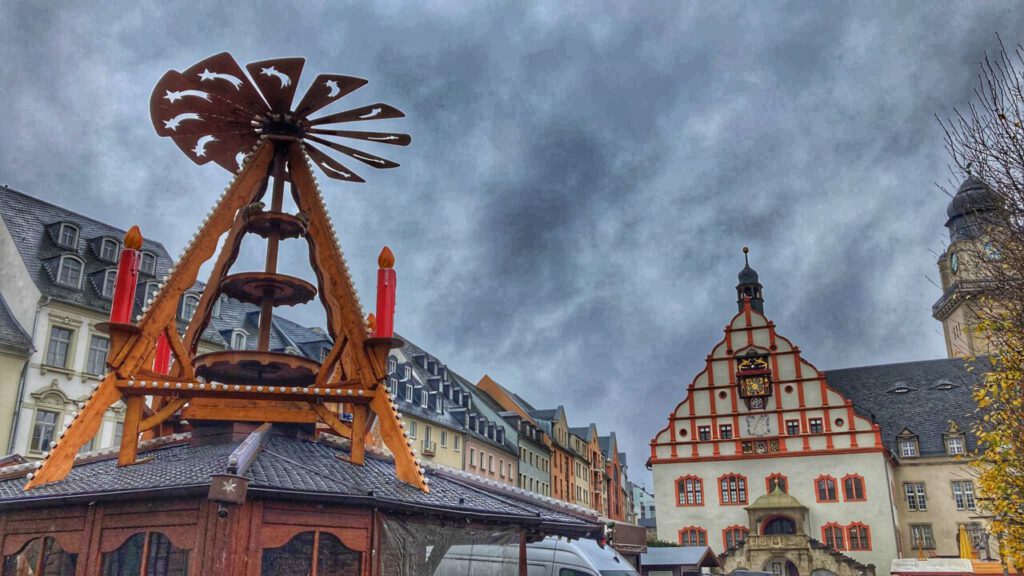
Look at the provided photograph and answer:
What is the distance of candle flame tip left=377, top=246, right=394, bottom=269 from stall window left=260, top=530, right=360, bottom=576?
14.3 feet

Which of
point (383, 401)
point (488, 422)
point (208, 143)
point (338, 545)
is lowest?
point (338, 545)

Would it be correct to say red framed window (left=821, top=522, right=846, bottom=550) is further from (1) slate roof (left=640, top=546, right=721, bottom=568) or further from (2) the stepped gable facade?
(1) slate roof (left=640, top=546, right=721, bottom=568)

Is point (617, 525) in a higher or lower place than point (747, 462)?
lower

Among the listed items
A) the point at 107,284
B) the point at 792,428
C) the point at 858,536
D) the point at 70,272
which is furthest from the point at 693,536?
the point at 70,272

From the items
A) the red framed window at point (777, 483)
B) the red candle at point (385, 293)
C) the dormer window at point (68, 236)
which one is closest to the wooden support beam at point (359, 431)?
the red candle at point (385, 293)

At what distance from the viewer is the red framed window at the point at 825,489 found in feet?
176

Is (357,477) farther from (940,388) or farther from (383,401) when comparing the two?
(940,388)

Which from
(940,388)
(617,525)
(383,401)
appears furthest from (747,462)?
(383,401)

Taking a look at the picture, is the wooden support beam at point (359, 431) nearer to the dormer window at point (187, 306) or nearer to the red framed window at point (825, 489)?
the dormer window at point (187, 306)

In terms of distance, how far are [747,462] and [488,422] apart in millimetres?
18638

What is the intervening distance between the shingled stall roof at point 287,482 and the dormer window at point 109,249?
27.0m

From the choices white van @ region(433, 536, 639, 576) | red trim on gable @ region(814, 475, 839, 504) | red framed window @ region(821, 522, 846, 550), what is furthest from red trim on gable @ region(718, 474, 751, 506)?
white van @ region(433, 536, 639, 576)

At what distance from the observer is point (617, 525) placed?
14.8 meters

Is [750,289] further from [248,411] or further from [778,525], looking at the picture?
[248,411]
